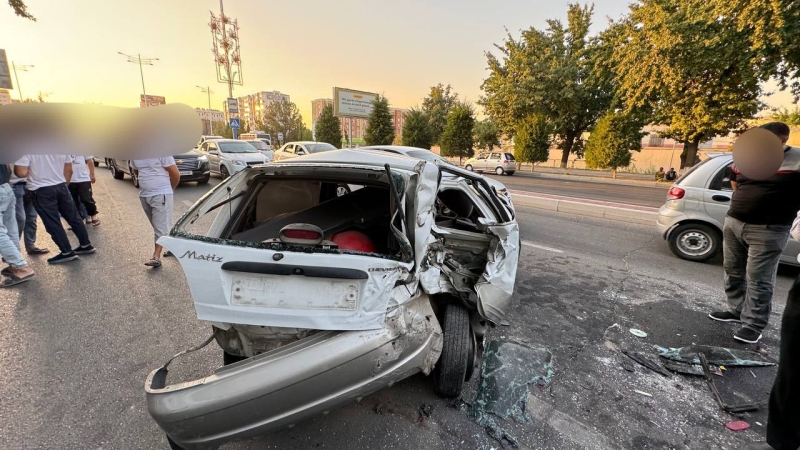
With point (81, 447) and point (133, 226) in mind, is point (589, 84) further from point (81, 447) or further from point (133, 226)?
point (81, 447)

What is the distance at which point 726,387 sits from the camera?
2383 mm

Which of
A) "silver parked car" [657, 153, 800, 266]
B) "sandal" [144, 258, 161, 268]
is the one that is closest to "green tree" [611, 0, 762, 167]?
"silver parked car" [657, 153, 800, 266]

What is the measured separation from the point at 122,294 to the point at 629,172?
30.0 m

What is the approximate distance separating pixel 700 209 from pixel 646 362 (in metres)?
3.53

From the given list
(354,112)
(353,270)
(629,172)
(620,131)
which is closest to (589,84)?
(620,131)

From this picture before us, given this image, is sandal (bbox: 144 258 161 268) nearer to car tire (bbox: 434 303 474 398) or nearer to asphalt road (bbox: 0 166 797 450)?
asphalt road (bbox: 0 166 797 450)

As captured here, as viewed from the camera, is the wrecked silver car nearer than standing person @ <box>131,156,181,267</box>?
Yes

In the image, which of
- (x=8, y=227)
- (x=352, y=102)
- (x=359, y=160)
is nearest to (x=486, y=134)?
(x=352, y=102)

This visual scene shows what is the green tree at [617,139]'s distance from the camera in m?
19.6

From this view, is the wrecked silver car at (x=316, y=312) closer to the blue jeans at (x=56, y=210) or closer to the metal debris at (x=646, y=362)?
the metal debris at (x=646, y=362)

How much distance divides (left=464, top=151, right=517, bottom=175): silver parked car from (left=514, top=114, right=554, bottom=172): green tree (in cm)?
312

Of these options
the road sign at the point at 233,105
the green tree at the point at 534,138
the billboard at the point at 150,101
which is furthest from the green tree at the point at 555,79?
the billboard at the point at 150,101

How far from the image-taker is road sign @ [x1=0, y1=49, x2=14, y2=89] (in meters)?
2.02

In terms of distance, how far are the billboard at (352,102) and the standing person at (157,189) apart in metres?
24.0
